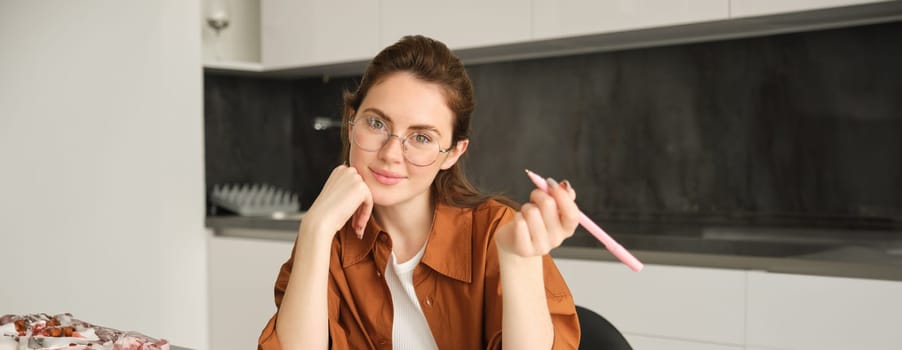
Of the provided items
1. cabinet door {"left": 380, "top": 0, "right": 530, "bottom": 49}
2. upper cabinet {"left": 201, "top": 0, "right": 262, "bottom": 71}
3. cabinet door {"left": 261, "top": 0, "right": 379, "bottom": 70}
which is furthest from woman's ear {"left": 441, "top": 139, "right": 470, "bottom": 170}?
upper cabinet {"left": 201, "top": 0, "right": 262, "bottom": 71}

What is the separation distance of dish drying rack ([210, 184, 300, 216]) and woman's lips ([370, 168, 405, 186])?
6.71 ft

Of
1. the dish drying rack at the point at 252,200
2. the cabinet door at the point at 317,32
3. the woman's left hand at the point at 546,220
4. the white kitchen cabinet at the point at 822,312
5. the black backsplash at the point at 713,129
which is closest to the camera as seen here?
the woman's left hand at the point at 546,220

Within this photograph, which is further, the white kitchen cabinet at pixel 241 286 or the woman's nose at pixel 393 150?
the white kitchen cabinet at pixel 241 286

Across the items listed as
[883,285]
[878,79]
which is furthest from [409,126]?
[878,79]

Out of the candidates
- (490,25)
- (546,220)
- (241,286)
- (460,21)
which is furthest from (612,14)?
(241,286)

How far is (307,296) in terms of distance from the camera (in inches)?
46.9

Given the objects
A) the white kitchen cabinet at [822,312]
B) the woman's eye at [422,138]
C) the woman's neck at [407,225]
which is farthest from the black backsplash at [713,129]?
the woman's eye at [422,138]

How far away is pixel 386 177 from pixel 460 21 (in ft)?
4.83

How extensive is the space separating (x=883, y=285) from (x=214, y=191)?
7.74 ft

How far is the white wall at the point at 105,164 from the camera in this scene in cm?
247

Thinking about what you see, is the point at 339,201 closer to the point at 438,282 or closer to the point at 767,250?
the point at 438,282

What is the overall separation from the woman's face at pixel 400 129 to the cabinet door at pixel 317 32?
1592mm

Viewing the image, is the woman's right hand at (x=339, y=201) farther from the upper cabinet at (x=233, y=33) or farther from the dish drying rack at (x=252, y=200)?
the upper cabinet at (x=233, y=33)

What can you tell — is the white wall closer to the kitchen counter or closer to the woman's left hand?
the kitchen counter
